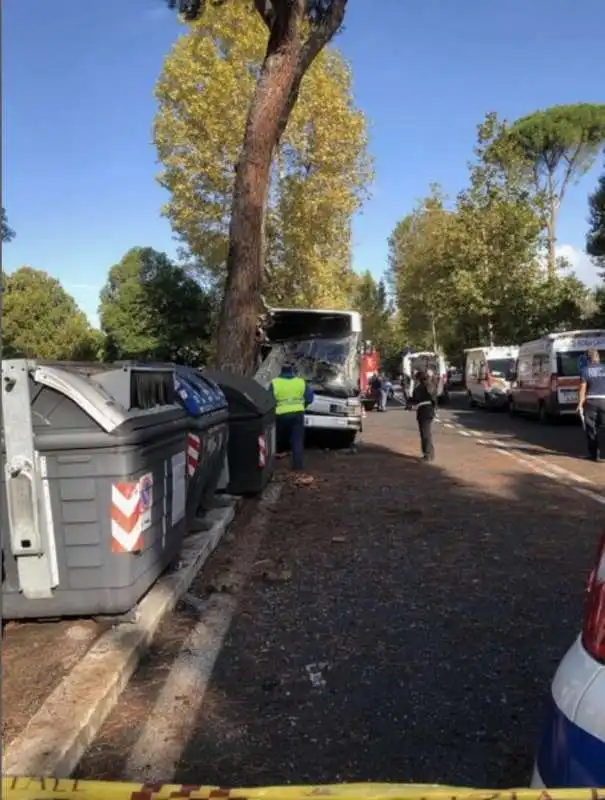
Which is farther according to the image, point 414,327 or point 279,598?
point 414,327

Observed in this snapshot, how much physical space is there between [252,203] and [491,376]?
17430 mm

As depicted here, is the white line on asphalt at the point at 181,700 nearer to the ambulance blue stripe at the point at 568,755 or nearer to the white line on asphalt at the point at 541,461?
the ambulance blue stripe at the point at 568,755

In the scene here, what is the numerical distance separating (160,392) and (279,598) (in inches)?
67.8

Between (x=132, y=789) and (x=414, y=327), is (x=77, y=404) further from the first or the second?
(x=414, y=327)

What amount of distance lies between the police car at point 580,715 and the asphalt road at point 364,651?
4.01ft

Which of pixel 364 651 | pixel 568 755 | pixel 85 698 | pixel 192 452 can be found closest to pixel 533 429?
pixel 192 452

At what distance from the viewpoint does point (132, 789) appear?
78.0 inches

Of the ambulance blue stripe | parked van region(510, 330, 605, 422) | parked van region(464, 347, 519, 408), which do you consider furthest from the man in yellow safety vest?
parked van region(464, 347, 519, 408)

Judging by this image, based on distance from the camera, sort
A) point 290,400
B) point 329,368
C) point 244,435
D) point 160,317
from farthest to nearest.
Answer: point 160,317 < point 329,368 < point 290,400 < point 244,435

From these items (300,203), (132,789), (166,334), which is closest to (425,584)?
(132,789)

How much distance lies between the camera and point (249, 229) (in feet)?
45.9

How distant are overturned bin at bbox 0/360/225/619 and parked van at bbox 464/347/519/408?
23.6 meters

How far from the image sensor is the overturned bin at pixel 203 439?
273 inches

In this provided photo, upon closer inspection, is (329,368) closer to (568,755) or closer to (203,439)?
(203,439)
